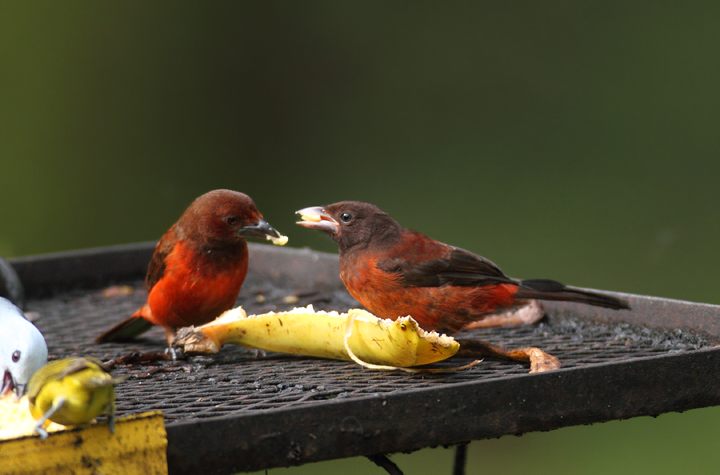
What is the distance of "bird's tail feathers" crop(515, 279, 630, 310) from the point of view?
2520 mm

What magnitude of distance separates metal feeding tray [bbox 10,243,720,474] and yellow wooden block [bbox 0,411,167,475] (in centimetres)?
3

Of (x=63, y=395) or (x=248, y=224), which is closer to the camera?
(x=63, y=395)

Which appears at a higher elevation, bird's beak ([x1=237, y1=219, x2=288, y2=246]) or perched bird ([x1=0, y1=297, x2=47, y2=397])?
bird's beak ([x1=237, y1=219, x2=288, y2=246])

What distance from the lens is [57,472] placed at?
4.65 ft

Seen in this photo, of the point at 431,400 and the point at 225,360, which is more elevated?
the point at 431,400

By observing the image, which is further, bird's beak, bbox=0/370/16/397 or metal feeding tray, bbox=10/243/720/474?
bird's beak, bbox=0/370/16/397

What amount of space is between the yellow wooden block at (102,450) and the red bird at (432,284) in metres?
1.30

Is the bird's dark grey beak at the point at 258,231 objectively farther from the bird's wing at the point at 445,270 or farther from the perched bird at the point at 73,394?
the perched bird at the point at 73,394

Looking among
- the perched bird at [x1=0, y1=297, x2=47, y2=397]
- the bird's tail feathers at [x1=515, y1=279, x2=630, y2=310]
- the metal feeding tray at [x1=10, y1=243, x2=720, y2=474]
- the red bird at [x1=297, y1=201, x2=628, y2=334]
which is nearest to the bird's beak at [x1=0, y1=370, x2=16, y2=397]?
the perched bird at [x1=0, y1=297, x2=47, y2=397]

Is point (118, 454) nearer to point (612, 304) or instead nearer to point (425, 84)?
point (612, 304)

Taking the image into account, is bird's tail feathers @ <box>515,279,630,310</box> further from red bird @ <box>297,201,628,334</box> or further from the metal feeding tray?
the metal feeding tray

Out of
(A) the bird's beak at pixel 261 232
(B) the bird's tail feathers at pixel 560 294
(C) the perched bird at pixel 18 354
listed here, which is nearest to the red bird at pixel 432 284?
(B) the bird's tail feathers at pixel 560 294

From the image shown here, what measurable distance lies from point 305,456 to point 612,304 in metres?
1.39

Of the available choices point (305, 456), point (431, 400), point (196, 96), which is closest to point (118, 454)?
point (305, 456)
